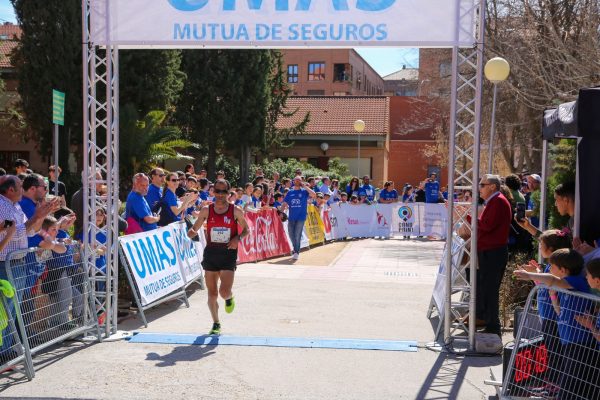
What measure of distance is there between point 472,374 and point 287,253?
10.7 m

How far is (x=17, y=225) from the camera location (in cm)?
644

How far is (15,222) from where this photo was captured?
6211mm

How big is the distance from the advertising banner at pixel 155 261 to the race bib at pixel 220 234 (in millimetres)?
1163

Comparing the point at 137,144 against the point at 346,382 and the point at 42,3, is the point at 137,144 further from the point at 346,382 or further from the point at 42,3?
the point at 346,382

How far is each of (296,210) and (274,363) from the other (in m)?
9.19

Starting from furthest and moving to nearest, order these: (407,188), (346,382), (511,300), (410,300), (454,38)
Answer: (407,188), (410,300), (511,300), (454,38), (346,382)

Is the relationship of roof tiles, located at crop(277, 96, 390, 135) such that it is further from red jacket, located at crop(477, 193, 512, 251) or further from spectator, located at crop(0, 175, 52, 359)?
spectator, located at crop(0, 175, 52, 359)

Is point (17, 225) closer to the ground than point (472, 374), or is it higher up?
higher up

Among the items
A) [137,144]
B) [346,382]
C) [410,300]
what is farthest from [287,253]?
[346,382]

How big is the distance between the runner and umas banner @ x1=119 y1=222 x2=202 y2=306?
3.12 feet

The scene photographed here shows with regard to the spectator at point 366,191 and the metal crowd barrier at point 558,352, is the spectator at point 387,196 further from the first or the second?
the metal crowd barrier at point 558,352

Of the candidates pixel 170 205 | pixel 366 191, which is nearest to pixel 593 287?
pixel 170 205

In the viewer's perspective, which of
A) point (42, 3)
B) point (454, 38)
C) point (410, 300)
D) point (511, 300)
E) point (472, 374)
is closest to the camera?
point (472, 374)

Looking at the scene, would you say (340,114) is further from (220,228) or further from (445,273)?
(220,228)
